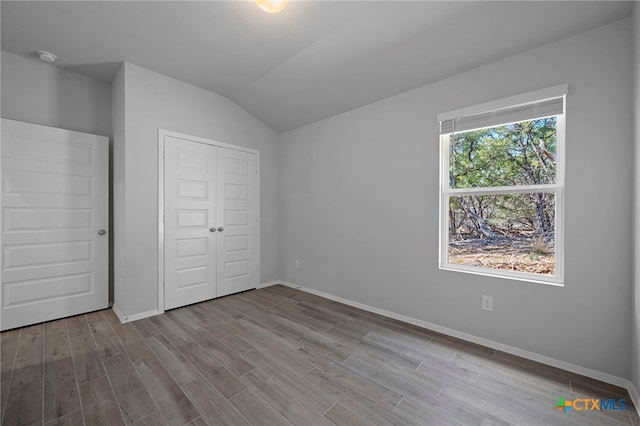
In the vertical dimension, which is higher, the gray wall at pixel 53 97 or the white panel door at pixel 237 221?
the gray wall at pixel 53 97

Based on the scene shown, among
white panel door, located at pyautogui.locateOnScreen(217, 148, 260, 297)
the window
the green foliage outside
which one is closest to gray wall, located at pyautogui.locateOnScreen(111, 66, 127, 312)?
white panel door, located at pyautogui.locateOnScreen(217, 148, 260, 297)

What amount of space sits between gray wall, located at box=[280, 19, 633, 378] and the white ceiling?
0.20 m

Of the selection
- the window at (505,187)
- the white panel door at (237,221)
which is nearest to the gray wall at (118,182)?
the white panel door at (237,221)

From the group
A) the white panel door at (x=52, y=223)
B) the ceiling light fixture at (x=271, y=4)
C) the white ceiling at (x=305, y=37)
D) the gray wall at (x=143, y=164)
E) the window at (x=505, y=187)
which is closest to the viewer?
the ceiling light fixture at (x=271, y=4)

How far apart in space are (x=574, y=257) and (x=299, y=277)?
303 cm

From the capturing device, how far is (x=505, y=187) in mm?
2332

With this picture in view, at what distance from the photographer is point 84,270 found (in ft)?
9.80

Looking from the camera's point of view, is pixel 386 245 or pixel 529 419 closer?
pixel 529 419

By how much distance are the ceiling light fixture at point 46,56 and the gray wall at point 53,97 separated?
0.65ft

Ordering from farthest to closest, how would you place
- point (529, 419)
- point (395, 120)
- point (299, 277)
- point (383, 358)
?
point (299, 277) → point (395, 120) → point (383, 358) → point (529, 419)

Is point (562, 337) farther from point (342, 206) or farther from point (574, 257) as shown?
point (342, 206)

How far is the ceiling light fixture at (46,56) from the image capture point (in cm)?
264

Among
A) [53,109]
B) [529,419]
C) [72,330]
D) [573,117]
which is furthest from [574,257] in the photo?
[53,109]

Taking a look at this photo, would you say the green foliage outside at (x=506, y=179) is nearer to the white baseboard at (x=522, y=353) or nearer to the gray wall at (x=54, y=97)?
the white baseboard at (x=522, y=353)
